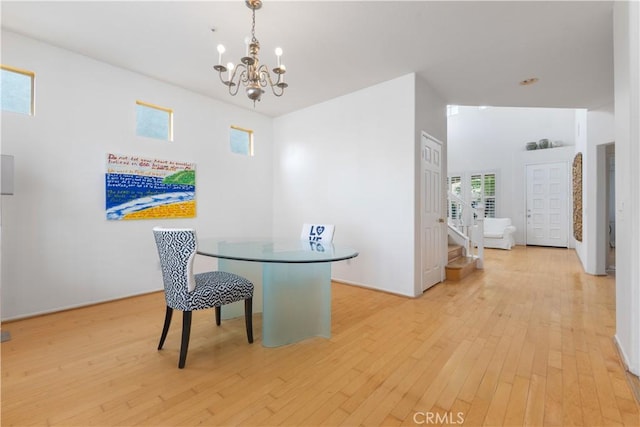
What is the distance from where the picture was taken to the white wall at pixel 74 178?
2.86 m

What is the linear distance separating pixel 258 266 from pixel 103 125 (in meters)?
2.53

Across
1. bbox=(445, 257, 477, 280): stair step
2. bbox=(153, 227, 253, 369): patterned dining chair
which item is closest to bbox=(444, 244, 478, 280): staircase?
bbox=(445, 257, 477, 280): stair step

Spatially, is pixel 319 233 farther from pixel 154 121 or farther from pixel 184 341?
pixel 154 121

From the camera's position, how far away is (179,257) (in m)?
2.03

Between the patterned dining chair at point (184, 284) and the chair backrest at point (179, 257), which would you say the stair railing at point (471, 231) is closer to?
the patterned dining chair at point (184, 284)

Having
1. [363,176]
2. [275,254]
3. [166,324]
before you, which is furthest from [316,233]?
[166,324]

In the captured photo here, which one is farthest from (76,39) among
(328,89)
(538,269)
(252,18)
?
(538,269)

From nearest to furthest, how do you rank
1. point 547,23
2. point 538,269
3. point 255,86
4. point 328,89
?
1. point 255,86
2. point 547,23
3. point 328,89
4. point 538,269

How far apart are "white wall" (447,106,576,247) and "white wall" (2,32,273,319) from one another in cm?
802

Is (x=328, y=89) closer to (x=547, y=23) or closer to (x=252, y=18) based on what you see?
(x=252, y=18)

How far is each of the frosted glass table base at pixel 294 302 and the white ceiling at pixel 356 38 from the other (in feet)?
7.14

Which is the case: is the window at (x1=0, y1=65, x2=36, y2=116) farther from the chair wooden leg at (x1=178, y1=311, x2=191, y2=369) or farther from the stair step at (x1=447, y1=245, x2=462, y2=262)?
the stair step at (x1=447, y1=245, x2=462, y2=262)

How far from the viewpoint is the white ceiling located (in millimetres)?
2438

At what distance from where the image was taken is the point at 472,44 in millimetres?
2926
